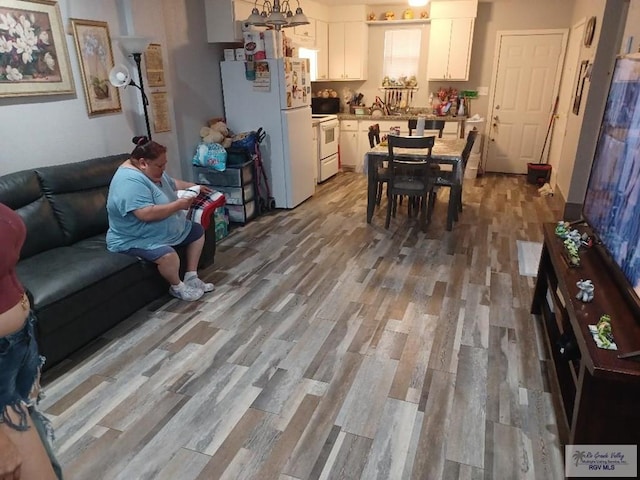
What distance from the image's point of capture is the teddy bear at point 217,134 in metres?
4.36

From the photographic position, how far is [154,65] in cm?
377

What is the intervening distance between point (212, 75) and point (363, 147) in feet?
9.52

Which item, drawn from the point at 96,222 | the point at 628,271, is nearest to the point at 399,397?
the point at 628,271

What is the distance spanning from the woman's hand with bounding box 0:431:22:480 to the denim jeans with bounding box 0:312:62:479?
0.17 feet

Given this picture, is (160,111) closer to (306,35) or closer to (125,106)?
(125,106)

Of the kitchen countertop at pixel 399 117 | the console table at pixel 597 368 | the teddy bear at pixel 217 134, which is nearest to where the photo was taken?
the console table at pixel 597 368

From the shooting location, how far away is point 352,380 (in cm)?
219

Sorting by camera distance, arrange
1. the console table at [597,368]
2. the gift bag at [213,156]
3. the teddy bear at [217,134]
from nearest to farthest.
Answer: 1. the console table at [597,368]
2. the gift bag at [213,156]
3. the teddy bear at [217,134]

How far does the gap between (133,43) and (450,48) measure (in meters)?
4.57

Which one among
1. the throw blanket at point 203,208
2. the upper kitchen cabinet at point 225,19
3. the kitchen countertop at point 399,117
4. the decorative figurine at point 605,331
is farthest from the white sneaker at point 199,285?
the kitchen countertop at point 399,117

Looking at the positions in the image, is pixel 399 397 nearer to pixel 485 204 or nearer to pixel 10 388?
pixel 10 388

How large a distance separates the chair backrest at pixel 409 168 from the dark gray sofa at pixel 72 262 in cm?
236

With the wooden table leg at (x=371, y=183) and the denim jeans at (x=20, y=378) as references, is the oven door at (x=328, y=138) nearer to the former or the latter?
the wooden table leg at (x=371, y=183)

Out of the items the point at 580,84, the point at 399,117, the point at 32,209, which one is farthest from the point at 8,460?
the point at 399,117
